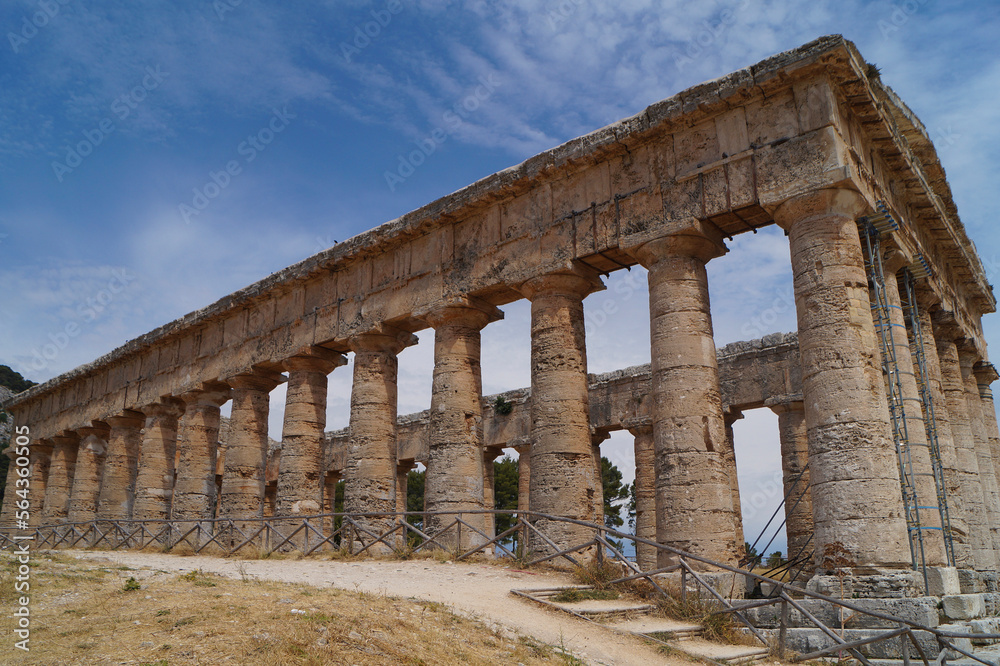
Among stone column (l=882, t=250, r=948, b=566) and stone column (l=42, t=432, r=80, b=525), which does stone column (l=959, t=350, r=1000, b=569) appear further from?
stone column (l=42, t=432, r=80, b=525)

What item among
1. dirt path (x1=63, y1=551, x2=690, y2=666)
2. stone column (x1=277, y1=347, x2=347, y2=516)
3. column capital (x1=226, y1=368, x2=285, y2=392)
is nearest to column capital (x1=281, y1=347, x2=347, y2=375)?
stone column (x1=277, y1=347, x2=347, y2=516)

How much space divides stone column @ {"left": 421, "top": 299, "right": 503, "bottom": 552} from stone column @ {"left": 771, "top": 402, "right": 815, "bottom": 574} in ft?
26.4

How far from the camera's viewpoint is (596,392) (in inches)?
970

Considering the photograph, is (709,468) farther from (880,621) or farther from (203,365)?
(203,365)

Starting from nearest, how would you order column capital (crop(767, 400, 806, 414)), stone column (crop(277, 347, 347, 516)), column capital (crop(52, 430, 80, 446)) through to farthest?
stone column (crop(277, 347, 347, 516))
column capital (crop(767, 400, 806, 414))
column capital (crop(52, 430, 80, 446))

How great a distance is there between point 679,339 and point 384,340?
8134 mm

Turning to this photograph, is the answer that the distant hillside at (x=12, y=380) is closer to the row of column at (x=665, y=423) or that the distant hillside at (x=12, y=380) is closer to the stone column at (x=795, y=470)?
the row of column at (x=665, y=423)

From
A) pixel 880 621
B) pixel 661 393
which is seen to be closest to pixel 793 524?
pixel 661 393

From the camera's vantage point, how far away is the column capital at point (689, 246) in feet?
45.7

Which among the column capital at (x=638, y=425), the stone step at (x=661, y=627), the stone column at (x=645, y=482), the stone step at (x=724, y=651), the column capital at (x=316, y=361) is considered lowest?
the stone step at (x=724, y=651)

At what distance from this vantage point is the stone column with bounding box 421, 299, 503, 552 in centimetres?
1627

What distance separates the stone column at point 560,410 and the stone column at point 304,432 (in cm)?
719

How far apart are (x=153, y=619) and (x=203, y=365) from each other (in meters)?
16.3

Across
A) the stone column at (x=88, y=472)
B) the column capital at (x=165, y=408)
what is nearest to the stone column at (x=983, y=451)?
the column capital at (x=165, y=408)
